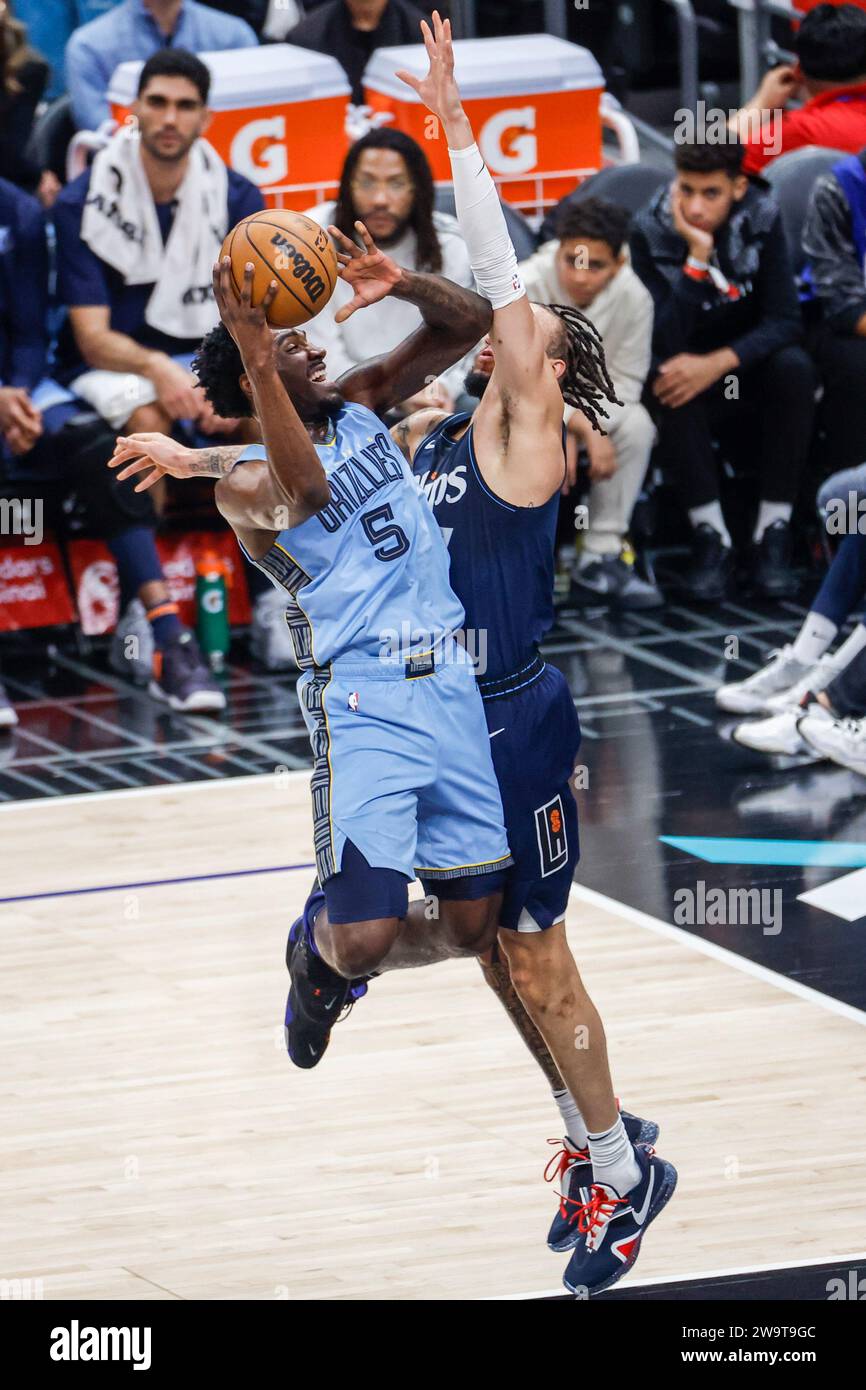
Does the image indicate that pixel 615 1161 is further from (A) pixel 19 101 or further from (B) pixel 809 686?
(A) pixel 19 101

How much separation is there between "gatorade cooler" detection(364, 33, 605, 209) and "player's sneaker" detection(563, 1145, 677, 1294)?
5880 millimetres

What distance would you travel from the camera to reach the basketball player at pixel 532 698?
14.9 ft

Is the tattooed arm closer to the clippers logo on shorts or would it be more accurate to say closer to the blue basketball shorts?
the blue basketball shorts

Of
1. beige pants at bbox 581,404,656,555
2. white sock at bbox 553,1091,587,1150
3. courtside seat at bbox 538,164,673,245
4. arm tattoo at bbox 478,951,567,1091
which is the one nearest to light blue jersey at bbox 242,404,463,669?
arm tattoo at bbox 478,951,567,1091

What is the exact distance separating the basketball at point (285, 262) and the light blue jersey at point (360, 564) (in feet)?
0.95

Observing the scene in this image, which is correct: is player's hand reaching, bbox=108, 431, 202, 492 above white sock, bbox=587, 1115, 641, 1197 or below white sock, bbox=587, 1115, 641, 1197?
above

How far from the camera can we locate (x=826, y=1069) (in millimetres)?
5539

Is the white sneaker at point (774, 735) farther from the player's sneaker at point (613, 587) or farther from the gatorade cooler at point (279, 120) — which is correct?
the gatorade cooler at point (279, 120)

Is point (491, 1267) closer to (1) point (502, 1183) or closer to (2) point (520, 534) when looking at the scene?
(1) point (502, 1183)

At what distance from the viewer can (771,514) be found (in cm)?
959

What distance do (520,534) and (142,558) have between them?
4.16 m

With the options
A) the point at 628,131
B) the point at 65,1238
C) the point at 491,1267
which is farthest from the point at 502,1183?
the point at 628,131

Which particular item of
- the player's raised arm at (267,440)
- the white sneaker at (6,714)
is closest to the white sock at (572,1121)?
the player's raised arm at (267,440)

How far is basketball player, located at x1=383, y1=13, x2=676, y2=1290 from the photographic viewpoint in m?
4.55
